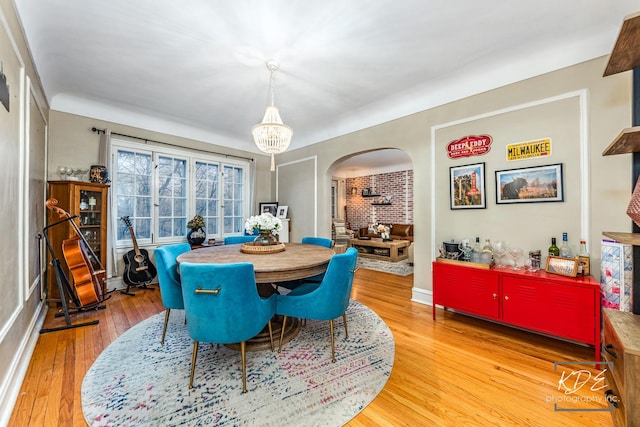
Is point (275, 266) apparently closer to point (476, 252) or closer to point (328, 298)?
point (328, 298)

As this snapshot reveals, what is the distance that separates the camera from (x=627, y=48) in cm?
121

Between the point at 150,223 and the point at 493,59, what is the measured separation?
5082 millimetres

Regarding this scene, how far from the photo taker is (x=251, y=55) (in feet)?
8.02

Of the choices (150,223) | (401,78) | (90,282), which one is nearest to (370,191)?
(401,78)

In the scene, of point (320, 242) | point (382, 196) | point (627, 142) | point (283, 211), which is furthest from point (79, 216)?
point (382, 196)

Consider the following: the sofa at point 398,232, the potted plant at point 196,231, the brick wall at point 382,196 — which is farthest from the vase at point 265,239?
the brick wall at point 382,196

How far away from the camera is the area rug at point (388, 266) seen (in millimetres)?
4984

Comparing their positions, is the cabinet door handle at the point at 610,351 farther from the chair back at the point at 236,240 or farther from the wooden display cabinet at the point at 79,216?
the wooden display cabinet at the point at 79,216

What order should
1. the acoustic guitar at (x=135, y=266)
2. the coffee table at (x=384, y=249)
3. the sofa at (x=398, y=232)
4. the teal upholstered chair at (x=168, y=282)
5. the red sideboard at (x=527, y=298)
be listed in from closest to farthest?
the red sideboard at (x=527, y=298)
the teal upholstered chair at (x=168, y=282)
the acoustic guitar at (x=135, y=266)
the coffee table at (x=384, y=249)
the sofa at (x=398, y=232)

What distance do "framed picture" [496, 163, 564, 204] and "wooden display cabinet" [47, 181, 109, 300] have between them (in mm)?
4759

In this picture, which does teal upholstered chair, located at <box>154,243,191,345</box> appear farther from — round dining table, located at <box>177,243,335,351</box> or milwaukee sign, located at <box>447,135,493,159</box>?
milwaukee sign, located at <box>447,135,493,159</box>

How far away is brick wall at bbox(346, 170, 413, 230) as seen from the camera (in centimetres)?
803

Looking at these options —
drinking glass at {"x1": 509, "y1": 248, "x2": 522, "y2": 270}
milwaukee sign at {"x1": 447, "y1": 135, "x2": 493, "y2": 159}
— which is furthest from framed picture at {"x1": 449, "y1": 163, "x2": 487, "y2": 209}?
drinking glass at {"x1": 509, "y1": 248, "x2": 522, "y2": 270}

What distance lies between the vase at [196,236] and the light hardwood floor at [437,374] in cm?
144
